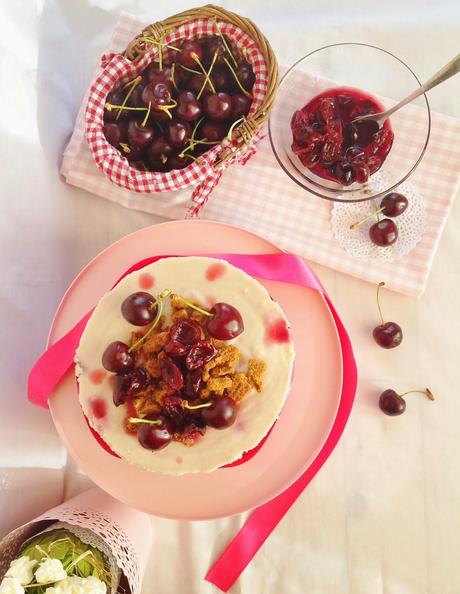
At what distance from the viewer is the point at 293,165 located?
1.20m

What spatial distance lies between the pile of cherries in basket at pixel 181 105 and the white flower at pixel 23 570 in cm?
72

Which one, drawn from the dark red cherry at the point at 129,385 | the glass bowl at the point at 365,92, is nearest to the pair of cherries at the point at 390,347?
the glass bowl at the point at 365,92

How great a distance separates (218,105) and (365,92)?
A: 0.30 meters

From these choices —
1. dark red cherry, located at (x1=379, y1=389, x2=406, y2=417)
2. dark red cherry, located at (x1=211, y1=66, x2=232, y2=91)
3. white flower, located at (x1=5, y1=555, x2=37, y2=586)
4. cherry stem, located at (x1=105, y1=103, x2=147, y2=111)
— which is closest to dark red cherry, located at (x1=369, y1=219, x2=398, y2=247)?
dark red cherry, located at (x1=379, y1=389, x2=406, y2=417)

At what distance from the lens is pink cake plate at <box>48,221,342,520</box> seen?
1076mm

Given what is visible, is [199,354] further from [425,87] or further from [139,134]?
[425,87]

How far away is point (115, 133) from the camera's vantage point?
1.16 metres

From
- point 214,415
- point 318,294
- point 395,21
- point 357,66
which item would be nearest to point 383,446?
point 318,294

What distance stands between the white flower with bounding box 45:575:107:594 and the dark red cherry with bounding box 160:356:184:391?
0.30m

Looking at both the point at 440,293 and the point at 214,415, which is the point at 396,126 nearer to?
the point at 440,293

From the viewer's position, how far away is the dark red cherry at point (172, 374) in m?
0.89

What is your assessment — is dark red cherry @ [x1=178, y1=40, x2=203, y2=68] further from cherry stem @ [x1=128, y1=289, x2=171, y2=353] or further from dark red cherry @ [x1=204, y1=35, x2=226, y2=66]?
cherry stem @ [x1=128, y1=289, x2=171, y2=353]

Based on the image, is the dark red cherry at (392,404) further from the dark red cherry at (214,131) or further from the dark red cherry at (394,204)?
the dark red cherry at (214,131)

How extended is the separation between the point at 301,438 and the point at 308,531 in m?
0.29
